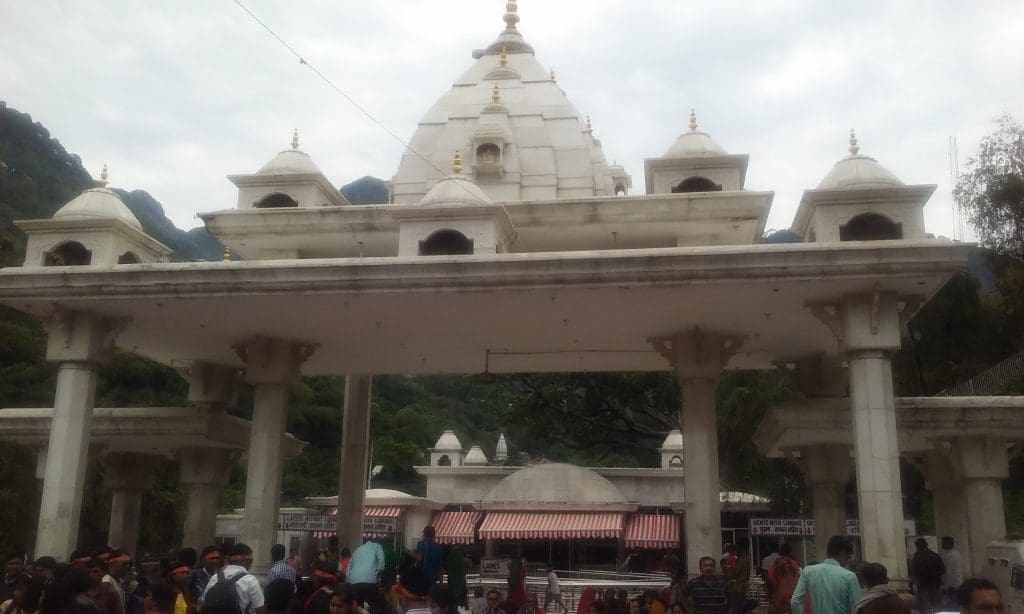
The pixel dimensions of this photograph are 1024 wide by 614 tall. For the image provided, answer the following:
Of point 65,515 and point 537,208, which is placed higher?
point 537,208

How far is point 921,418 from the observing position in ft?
53.1

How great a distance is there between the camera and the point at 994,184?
107 ft

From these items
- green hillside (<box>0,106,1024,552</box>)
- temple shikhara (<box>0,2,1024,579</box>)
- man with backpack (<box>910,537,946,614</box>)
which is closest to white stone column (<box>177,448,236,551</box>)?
temple shikhara (<box>0,2,1024,579</box>)

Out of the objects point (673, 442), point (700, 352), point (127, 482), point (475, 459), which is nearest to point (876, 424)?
point (700, 352)

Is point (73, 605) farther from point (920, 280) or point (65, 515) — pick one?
point (920, 280)

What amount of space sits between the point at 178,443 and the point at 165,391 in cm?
2373

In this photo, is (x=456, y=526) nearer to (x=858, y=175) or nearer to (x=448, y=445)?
(x=448, y=445)

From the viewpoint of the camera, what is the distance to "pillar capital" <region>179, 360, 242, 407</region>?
61.1 ft

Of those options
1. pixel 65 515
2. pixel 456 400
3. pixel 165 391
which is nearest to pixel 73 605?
pixel 65 515

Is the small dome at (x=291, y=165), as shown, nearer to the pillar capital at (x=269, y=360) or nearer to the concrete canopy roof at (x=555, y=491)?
the pillar capital at (x=269, y=360)

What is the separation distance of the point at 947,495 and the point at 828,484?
286cm

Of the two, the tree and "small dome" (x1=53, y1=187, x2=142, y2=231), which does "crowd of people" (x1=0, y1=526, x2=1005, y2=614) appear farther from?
the tree

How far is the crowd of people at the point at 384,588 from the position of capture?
5727 mm

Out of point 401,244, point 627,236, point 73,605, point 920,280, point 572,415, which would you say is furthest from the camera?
point 572,415
